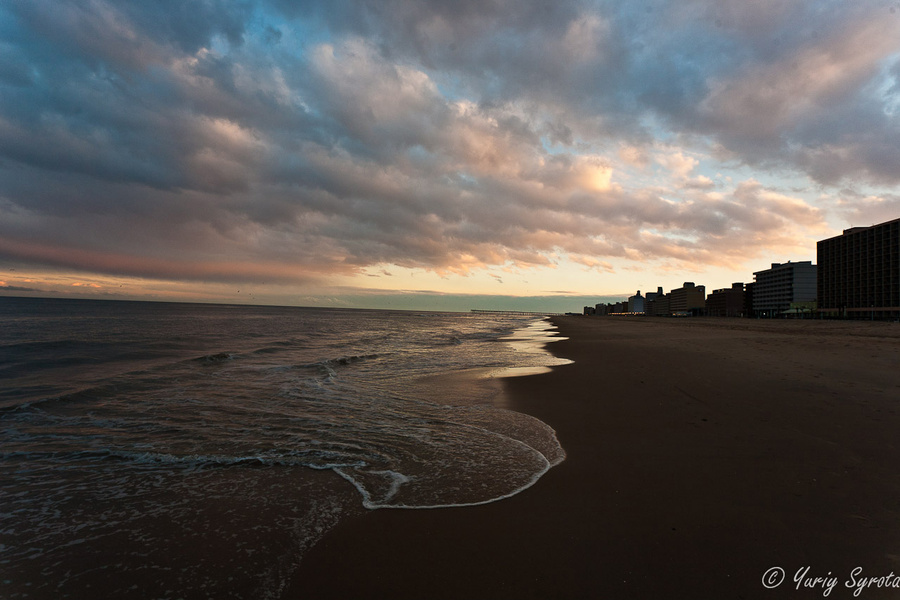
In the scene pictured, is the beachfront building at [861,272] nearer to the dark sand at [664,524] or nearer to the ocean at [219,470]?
the dark sand at [664,524]

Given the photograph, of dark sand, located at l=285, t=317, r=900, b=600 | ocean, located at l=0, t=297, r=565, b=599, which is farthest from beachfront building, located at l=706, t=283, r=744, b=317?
ocean, located at l=0, t=297, r=565, b=599

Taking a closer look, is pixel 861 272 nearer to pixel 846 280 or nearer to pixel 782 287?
pixel 846 280

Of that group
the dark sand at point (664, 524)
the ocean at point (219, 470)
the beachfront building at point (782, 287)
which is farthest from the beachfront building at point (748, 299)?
the ocean at point (219, 470)

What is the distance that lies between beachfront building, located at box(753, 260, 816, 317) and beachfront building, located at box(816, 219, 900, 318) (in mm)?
19417

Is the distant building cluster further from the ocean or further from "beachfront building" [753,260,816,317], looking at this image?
the ocean

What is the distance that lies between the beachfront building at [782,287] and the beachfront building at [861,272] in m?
19.4

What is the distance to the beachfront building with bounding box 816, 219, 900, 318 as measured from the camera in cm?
10419

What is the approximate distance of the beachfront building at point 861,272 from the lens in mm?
104188

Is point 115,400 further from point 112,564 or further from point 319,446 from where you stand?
point 112,564

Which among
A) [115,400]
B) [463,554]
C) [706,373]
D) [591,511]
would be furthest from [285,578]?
[706,373]

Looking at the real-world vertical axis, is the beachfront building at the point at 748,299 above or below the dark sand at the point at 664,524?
above

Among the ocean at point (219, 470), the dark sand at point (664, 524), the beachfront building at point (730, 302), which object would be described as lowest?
the ocean at point (219, 470)

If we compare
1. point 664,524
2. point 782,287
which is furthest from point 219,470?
point 782,287

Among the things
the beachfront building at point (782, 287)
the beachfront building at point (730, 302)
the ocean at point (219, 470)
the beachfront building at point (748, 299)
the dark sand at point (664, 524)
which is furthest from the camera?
the beachfront building at point (730, 302)
